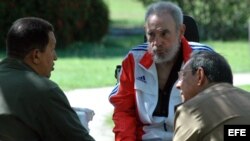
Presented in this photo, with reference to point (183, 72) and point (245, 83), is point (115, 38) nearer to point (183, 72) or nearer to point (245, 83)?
point (245, 83)

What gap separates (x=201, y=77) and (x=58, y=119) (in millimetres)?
746

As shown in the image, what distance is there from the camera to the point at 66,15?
18.3 metres

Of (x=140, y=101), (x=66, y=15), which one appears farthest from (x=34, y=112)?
(x=66, y=15)

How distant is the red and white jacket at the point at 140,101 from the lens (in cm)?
477

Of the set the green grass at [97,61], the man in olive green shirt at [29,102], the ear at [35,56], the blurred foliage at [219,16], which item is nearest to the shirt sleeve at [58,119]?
the man in olive green shirt at [29,102]

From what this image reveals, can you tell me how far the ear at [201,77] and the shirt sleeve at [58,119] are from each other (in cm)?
67

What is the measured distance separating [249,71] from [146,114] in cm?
914

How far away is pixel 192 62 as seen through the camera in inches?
141

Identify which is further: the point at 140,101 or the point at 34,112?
the point at 140,101

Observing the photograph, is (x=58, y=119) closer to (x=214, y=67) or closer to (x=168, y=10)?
(x=214, y=67)

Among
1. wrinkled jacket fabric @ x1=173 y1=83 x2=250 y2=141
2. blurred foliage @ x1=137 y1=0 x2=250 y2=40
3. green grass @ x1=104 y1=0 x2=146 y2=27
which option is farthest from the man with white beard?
green grass @ x1=104 y1=0 x2=146 y2=27

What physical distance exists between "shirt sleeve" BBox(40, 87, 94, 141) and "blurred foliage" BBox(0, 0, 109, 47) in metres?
14.0

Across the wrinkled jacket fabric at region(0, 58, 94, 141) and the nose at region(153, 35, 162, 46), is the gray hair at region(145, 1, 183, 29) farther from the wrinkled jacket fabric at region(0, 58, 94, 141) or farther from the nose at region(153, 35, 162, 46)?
the wrinkled jacket fabric at region(0, 58, 94, 141)

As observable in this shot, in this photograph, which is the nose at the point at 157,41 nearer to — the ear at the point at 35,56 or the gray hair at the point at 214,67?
the ear at the point at 35,56
